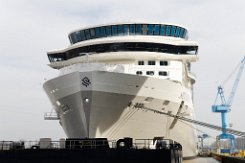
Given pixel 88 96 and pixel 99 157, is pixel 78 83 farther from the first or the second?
pixel 99 157

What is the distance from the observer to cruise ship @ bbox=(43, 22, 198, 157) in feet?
77.2

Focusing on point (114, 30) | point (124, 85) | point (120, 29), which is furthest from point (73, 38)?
point (124, 85)

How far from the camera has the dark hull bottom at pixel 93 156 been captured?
657 inches

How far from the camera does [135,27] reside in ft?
105

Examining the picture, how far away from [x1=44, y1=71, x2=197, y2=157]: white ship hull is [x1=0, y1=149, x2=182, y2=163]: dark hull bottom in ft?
20.5

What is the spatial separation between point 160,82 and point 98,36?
9530 millimetres

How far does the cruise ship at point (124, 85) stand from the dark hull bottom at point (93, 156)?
20.5 ft

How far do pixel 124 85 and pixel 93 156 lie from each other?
7982 millimetres

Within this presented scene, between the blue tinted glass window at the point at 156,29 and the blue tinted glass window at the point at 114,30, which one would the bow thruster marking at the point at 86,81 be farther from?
the blue tinted glass window at the point at 156,29

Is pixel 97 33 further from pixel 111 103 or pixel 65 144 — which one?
pixel 65 144

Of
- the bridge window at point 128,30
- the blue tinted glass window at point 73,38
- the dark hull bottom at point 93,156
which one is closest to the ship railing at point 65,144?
the dark hull bottom at point 93,156

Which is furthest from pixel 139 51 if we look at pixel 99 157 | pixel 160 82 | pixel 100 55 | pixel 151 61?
pixel 99 157

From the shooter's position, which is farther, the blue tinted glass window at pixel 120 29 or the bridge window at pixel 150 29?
the bridge window at pixel 150 29

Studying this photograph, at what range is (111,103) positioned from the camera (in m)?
23.8
